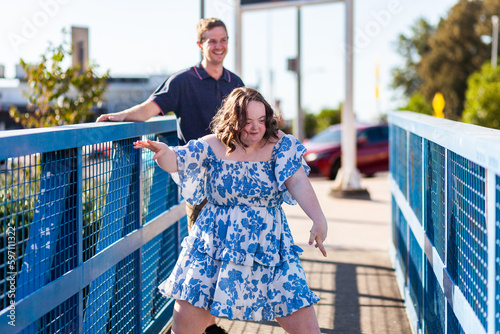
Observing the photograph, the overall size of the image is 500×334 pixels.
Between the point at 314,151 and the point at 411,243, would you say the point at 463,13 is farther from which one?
the point at 411,243

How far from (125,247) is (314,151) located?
44.7ft

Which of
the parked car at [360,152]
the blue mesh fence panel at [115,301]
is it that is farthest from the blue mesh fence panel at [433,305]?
the parked car at [360,152]

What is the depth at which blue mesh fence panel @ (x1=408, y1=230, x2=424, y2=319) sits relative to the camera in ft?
12.9

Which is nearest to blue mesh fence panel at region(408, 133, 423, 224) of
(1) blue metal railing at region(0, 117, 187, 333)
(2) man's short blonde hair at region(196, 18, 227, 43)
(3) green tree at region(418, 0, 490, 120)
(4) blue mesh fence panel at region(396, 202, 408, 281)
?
(4) blue mesh fence panel at region(396, 202, 408, 281)

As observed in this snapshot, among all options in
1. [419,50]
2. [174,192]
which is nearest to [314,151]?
[174,192]

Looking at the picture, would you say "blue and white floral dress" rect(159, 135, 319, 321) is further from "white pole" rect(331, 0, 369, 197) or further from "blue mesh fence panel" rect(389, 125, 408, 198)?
"white pole" rect(331, 0, 369, 197)

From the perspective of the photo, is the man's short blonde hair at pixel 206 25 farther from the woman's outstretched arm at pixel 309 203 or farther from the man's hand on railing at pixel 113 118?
the woman's outstretched arm at pixel 309 203

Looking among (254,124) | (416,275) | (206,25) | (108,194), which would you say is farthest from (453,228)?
(206,25)

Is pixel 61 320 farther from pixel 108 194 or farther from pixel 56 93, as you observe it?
pixel 56 93

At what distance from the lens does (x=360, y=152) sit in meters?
17.1

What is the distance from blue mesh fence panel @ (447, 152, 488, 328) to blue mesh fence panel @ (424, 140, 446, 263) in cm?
19

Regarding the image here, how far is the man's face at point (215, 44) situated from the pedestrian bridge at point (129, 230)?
548 millimetres

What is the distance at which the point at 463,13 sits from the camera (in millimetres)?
55250

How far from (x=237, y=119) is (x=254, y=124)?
8cm
